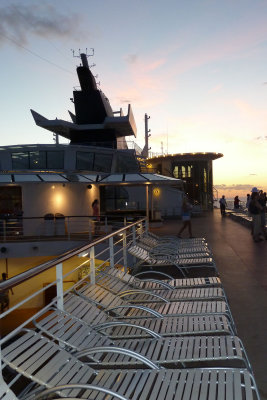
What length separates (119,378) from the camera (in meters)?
2.45

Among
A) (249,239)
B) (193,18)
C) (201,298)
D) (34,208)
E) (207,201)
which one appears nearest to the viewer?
(201,298)

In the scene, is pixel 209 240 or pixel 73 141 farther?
pixel 73 141

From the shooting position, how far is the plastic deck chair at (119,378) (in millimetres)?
2217

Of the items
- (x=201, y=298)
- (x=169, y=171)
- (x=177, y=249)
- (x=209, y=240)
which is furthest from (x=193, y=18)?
(x=169, y=171)

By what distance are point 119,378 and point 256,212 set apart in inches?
395

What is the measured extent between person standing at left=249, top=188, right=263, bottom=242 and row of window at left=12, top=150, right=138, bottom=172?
15.3 metres

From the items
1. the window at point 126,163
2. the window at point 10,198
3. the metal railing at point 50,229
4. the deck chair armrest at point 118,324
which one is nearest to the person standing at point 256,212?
the metal railing at point 50,229

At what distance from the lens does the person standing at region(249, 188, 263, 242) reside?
11438 millimetres

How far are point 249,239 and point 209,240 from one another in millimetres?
1302

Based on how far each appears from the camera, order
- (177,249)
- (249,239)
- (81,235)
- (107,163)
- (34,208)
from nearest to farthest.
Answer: (177,249), (249,239), (81,235), (34,208), (107,163)

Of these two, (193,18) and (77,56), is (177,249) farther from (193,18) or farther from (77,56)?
(77,56)

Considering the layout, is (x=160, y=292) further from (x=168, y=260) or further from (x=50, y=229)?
(x=50, y=229)

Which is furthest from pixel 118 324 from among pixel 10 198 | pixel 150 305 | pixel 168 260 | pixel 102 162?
pixel 102 162

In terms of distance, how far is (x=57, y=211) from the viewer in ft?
63.2
